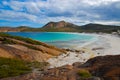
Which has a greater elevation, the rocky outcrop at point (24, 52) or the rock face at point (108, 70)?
the rock face at point (108, 70)

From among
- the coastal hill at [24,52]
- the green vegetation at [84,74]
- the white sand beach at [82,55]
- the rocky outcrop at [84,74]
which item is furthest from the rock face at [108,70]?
the coastal hill at [24,52]

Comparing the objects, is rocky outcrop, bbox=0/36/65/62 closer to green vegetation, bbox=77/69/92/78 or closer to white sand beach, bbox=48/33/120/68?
white sand beach, bbox=48/33/120/68

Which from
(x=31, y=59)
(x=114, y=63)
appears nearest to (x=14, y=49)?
(x=31, y=59)

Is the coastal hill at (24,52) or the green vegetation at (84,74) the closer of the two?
the green vegetation at (84,74)

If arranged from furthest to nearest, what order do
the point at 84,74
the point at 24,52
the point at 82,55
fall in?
the point at 82,55, the point at 24,52, the point at 84,74

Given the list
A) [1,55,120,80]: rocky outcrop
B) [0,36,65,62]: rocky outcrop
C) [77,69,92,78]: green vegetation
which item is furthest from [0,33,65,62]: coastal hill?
[77,69,92,78]: green vegetation

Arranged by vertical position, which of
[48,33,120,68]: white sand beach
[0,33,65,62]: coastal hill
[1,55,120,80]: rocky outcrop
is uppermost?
[1,55,120,80]: rocky outcrop

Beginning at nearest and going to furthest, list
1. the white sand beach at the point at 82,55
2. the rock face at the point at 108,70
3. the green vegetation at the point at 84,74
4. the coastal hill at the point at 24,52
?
the rock face at the point at 108,70
the green vegetation at the point at 84,74
the coastal hill at the point at 24,52
the white sand beach at the point at 82,55

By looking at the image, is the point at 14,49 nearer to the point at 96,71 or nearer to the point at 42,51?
the point at 42,51

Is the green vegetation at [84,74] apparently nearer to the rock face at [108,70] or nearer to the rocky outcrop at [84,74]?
the rocky outcrop at [84,74]

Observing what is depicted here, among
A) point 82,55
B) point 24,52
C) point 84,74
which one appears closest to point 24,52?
point 24,52

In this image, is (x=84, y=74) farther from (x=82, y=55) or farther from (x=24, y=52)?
(x=82, y=55)

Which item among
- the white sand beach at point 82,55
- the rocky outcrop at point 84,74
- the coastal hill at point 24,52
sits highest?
the rocky outcrop at point 84,74

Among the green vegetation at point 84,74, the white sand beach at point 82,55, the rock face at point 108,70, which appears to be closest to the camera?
the rock face at point 108,70
